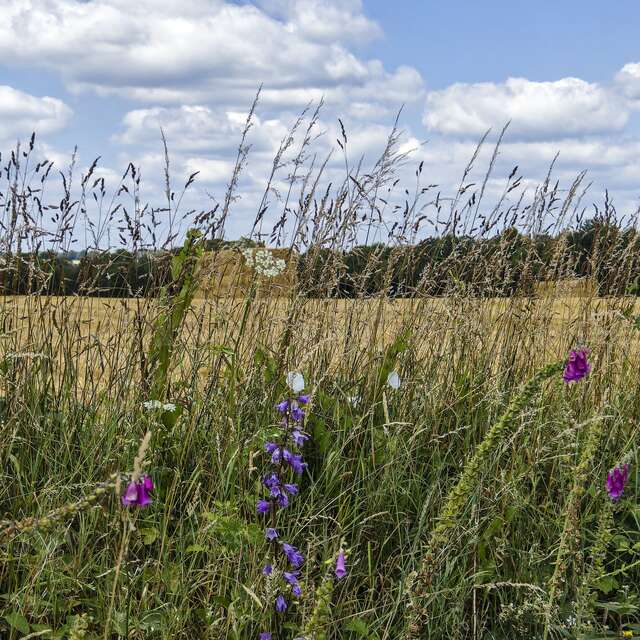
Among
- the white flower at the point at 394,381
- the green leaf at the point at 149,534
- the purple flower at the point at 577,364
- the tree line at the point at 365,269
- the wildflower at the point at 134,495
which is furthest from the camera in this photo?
the tree line at the point at 365,269

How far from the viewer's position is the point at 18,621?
91.7 inches

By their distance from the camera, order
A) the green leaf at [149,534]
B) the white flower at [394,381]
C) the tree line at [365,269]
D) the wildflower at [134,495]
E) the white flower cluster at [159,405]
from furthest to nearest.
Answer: the tree line at [365,269]
the white flower at [394,381]
the white flower cluster at [159,405]
the green leaf at [149,534]
the wildflower at [134,495]

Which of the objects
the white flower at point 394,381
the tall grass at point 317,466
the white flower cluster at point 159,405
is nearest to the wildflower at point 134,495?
the tall grass at point 317,466

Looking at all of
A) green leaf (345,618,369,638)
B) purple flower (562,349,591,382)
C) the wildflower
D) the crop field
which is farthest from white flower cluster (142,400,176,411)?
purple flower (562,349,591,382)

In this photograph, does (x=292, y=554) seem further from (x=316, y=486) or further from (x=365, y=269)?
(x=365, y=269)

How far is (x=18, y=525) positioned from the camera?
5.72 ft

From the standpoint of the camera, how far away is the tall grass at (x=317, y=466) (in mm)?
2479

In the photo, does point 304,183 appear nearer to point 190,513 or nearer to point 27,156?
point 27,156

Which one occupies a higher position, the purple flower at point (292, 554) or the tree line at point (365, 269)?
the tree line at point (365, 269)

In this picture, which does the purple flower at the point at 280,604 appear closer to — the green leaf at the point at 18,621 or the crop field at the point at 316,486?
the crop field at the point at 316,486

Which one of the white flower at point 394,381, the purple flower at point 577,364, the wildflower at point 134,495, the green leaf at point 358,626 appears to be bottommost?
the green leaf at point 358,626

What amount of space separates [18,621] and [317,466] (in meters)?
1.20

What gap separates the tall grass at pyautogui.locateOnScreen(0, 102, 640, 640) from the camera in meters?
2.48

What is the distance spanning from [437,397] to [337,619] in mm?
1233
